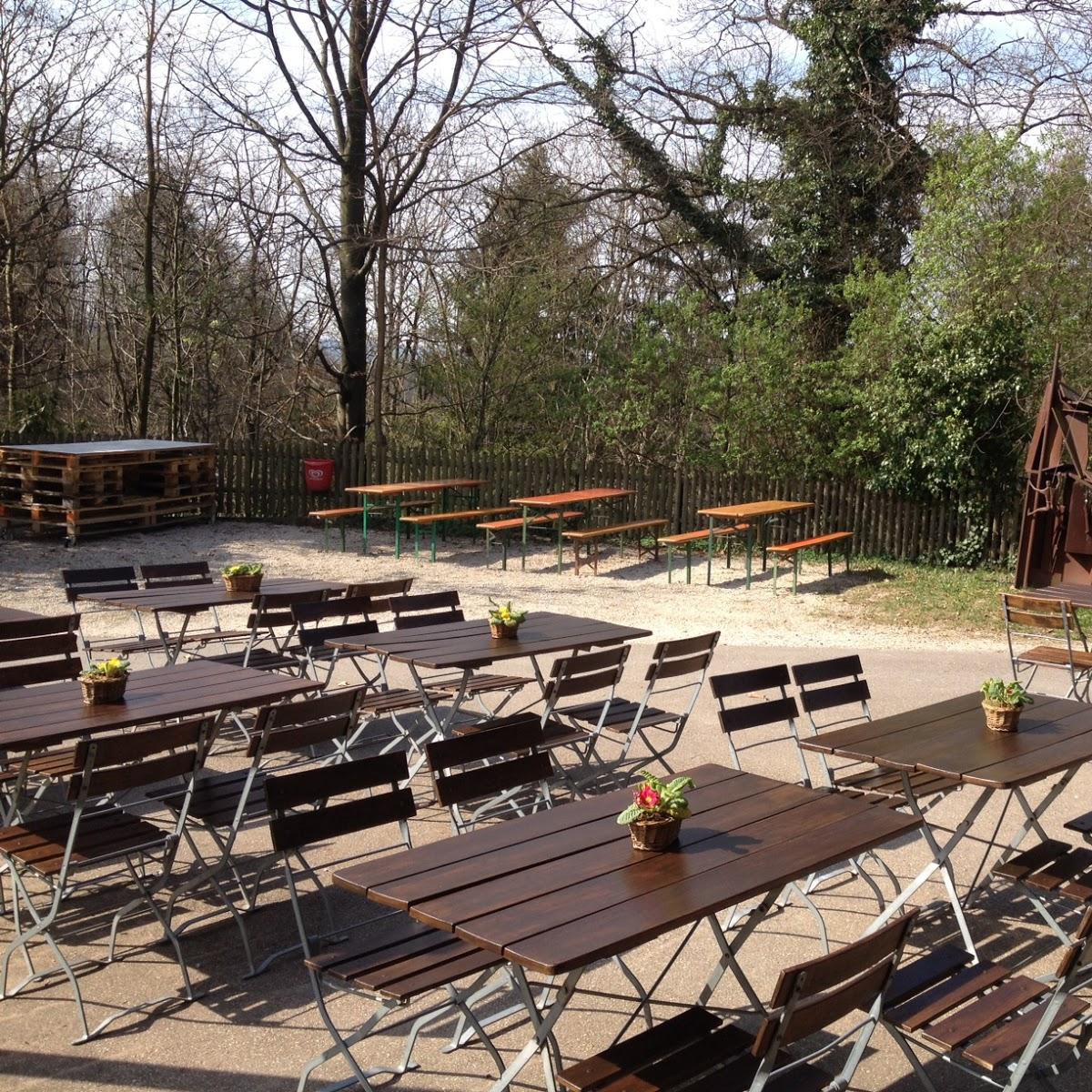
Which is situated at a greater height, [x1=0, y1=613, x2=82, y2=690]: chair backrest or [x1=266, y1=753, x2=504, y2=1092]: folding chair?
[x1=0, y1=613, x2=82, y2=690]: chair backrest

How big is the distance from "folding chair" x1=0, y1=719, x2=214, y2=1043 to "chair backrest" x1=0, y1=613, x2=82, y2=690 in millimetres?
1445

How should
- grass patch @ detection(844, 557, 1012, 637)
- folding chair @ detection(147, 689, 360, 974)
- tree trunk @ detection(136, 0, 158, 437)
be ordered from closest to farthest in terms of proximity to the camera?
folding chair @ detection(147, 689, 360, 974), grass patch @ detection(844, 557, 1012, 637), tree trunk @ detection(136, 0, 158, 437)

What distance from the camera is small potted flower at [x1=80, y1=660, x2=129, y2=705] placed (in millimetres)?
5199

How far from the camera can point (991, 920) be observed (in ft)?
16.2

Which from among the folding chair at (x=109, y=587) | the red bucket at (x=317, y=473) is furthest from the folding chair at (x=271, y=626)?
the red bucket at (x=317, y=473)

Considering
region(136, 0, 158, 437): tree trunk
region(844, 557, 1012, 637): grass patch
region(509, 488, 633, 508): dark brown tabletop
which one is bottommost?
region(844, 557, 1012, 637): grass patch

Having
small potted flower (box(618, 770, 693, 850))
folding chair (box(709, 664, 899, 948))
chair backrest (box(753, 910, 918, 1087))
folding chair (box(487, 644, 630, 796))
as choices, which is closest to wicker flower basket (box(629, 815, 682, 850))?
small potted flower (box(618, 770, 693, 850))

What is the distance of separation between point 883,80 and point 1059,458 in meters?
10.2

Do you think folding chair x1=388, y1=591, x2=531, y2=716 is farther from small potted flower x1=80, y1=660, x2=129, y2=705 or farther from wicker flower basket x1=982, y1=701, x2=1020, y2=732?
wicker flower basket x1=982, y1=701, x2=1020, y2=732

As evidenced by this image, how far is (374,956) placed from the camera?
353cm

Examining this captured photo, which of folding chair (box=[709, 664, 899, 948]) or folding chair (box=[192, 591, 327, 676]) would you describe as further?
folding chair (box=[192, 591, 327, 676])

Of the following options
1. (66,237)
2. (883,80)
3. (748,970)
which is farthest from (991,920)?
(66,237)

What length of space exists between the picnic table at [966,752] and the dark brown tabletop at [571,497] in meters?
10.6

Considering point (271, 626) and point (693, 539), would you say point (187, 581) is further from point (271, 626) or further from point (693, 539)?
point (693, 539)
